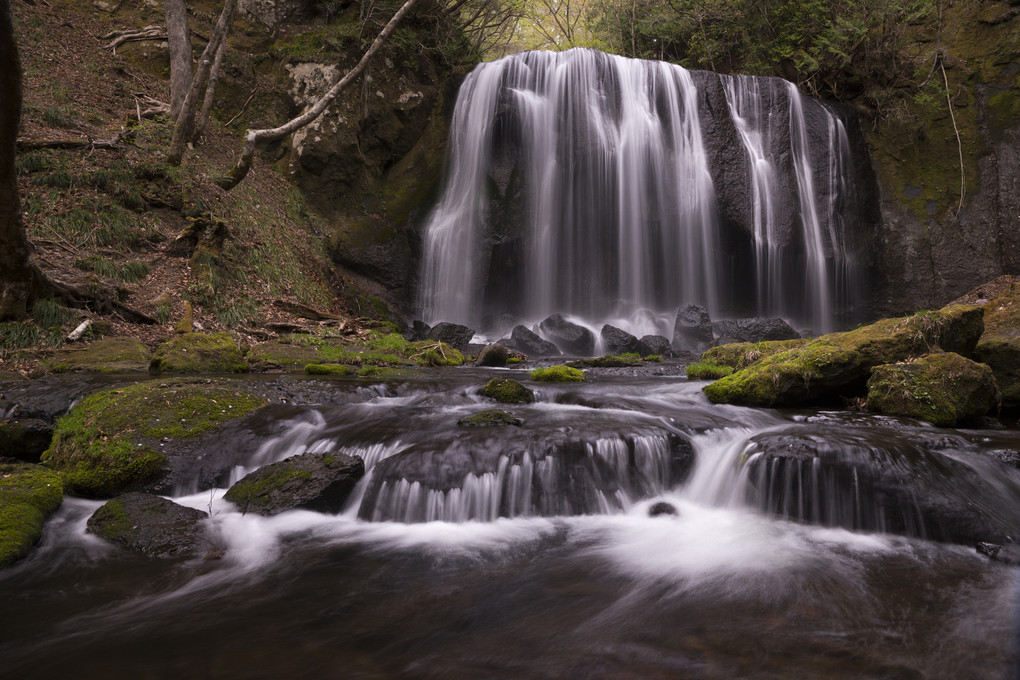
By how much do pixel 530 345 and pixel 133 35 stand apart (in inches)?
624

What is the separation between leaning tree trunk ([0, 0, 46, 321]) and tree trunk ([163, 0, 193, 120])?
8632 millimetres

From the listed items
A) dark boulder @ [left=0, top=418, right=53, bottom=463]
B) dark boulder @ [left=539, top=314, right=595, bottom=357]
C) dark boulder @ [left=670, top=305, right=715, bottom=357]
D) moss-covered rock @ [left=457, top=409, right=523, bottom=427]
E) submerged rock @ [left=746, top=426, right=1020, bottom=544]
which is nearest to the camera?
submerged rock @ [left=746, top=426, right=1020, bottom=544]

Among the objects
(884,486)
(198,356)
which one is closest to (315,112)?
(198,356)

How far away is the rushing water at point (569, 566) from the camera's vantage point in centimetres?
279

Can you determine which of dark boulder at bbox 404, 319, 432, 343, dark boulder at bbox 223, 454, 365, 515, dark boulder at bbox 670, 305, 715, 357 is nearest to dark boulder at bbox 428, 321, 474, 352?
dark boulder at bbox 404, 319, 432, 343

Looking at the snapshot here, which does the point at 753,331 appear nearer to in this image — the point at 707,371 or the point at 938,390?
the point at 707,371

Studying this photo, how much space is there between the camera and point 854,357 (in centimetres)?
701

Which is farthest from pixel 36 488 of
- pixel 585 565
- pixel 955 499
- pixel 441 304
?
pixel 441 304

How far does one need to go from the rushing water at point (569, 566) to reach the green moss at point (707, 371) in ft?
10.2

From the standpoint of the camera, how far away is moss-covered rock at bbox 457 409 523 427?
6.08 m

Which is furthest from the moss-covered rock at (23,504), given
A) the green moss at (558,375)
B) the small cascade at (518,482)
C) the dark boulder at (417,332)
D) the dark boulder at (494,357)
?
the dark boulder at (417,332)

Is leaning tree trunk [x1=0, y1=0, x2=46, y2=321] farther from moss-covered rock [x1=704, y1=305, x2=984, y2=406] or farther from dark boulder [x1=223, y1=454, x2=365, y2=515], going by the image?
moss-covered rock [x1=704, y1=305, x2=984, y2=406]

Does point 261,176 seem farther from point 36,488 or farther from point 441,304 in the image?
point 36,488

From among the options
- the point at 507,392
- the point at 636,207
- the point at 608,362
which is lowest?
the point at 507,392
